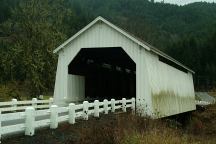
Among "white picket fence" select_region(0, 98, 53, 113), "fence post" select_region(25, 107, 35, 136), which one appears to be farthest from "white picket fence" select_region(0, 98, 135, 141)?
"white picket fence" select_region(0, 98, 53, 113)

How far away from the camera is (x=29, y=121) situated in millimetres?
10750

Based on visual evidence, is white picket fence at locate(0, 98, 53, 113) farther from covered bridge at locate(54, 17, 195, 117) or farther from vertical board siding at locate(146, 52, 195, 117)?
vertical board siding at locate(146, 52, 195, 117)

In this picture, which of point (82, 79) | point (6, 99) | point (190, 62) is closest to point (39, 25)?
point (6, 99)

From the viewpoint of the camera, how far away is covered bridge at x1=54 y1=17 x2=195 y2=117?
69.5 feet

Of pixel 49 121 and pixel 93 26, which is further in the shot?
pixel 93 26

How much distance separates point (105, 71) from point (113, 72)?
3.89ft

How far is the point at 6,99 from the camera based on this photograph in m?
29.2

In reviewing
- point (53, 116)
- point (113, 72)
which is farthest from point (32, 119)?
point (113, 72)

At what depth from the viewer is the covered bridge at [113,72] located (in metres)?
21.2

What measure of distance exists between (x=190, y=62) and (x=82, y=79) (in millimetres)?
74904

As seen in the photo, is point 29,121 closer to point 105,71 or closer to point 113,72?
point 105,71

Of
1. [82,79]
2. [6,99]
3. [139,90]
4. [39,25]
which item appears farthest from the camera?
[39,25]

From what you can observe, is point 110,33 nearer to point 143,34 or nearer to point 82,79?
point 82,79

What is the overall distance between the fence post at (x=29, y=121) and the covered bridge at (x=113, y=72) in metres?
10.3
